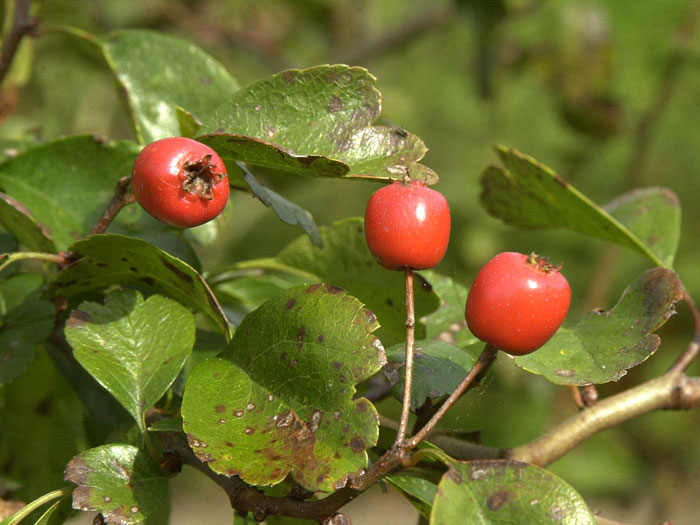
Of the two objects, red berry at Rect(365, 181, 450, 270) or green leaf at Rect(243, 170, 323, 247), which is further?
green leaf at Rect(243, 170, 323, 247)

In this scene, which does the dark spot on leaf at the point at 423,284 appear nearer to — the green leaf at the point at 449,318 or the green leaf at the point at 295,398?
the green leaf at the point at 449,318

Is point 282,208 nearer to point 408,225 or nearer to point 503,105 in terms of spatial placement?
point 408,225

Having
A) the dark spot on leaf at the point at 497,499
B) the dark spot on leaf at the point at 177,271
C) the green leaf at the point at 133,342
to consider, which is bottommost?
the green leaf at the point at 133,342

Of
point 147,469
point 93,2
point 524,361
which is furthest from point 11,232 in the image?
point 93,2

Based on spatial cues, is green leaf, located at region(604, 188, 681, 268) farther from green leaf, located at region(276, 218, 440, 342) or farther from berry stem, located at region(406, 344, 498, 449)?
berry stem, located at region(406, 344, 498, 449)

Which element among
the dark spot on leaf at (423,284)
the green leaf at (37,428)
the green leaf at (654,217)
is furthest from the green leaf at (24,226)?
the green leaf at (654,217)

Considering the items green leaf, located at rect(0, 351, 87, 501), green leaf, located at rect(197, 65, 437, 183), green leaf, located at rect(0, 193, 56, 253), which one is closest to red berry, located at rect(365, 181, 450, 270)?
green leaf, located at rect(197, 65, 437, 183)
